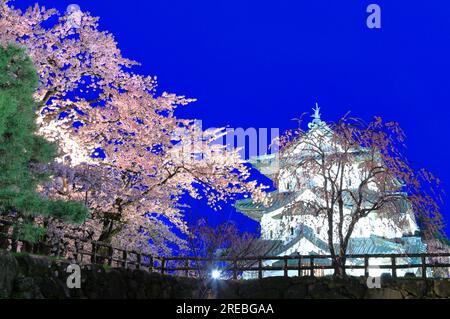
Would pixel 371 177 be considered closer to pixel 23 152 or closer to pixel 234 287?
pixel 234 287

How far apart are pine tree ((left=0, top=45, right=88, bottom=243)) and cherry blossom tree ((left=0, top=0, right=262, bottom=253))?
4.94 meters

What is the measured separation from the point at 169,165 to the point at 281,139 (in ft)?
15.3

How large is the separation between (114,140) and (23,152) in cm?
924

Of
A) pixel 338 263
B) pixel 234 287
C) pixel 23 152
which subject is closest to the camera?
pixel 23 152

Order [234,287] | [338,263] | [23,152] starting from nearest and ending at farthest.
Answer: [23,152] → [234,287] → [338,263]

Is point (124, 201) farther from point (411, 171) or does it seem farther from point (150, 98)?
point (411, 171)

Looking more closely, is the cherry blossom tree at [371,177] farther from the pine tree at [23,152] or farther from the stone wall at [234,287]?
the pine tree at [23,152]

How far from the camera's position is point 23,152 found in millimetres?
11922

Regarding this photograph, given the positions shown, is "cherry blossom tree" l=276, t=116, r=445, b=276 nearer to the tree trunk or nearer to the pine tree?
the tree trunk

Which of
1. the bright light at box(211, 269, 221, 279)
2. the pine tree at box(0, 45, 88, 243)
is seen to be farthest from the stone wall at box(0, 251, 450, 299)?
the pine tree at box(0, 45, 88, 243)

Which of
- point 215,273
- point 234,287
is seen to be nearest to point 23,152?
point 234,287
